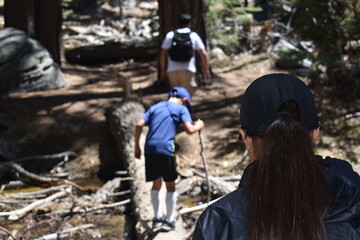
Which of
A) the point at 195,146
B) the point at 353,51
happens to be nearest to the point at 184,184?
the point at 195,146

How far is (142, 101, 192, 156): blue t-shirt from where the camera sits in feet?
19.5

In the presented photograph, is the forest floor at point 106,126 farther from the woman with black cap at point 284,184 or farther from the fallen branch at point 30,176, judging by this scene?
the woman with black cap at point 284,184

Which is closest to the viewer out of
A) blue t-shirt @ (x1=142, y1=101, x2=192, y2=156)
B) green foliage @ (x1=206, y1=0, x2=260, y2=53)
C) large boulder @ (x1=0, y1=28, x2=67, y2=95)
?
blue t-shirt @ (x1=142, y1=101, x2=192, y2=156)

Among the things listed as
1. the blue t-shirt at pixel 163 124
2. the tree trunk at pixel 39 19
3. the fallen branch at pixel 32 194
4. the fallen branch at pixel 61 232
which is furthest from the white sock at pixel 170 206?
the tree trunk at pixel 39 19

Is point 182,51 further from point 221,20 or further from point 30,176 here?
point 221,20

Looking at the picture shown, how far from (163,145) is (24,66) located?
7.81 meters

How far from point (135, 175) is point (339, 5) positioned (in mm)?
5302

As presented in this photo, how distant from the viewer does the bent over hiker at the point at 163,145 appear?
5953 mm

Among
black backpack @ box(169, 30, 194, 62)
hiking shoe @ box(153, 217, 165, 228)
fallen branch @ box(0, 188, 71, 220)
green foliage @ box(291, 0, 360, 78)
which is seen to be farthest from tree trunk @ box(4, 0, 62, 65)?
hiking shoe @ box(153, 217, 165, 228)

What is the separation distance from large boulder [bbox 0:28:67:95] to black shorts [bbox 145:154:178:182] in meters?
7.52

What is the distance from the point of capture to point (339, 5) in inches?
428

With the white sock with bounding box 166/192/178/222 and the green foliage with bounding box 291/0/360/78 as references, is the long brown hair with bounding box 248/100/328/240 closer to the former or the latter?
the white sock with bounding box 166/192/178/222

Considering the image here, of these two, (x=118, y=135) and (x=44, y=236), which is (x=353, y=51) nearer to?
(x=118, y=135)

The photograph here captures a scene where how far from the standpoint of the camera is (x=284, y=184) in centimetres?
178
